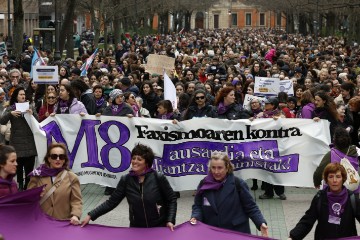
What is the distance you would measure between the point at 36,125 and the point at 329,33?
231 ft

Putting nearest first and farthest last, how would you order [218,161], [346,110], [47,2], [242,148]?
[218,161]
[242,148]
[346,110]
[47,2]

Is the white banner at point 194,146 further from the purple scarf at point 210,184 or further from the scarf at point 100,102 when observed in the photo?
the purple scarf at point 210,184

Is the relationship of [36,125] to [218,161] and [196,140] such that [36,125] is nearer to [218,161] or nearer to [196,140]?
[196,140]

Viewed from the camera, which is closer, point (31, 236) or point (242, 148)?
point (31, 236)

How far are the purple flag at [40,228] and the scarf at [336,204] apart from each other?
44.4 inches

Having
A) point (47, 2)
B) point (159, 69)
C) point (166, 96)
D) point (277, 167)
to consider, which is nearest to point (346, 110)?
point (277, 167)

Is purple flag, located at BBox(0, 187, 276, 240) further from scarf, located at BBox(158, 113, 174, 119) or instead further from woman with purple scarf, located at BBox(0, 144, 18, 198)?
scarf, located at BBox(158, 113, 174, 119)

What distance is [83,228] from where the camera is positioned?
8289 millimetres

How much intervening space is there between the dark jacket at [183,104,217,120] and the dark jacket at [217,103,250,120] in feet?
0.39

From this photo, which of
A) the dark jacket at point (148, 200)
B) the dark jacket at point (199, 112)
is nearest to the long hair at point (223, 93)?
the dark jacket at point (199, 112)

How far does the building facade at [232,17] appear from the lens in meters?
176

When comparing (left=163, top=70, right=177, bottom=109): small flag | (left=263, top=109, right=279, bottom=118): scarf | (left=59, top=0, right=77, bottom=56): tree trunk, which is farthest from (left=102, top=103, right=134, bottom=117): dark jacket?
(left=59, top=0, right=77, bottom=56): tree trunk

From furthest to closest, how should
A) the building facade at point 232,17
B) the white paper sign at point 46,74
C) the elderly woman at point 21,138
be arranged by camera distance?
1. the building facade at point 232,17
2. the white paper sign at point 46,74
3. the elderly woman at point 21,138

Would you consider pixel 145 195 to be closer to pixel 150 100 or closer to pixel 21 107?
pixel 21 107
